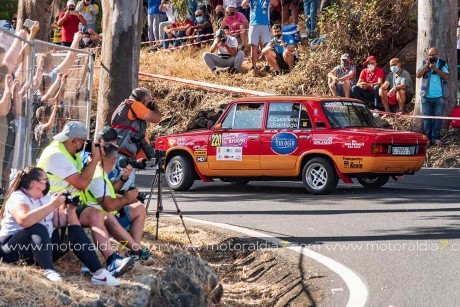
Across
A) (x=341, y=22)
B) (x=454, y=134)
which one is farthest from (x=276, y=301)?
(x=341, y=22)

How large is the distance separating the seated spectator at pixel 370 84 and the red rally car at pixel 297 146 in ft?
17.7

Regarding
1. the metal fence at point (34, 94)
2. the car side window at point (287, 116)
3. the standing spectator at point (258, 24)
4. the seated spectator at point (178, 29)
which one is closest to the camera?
the metal fence at point (34, 94)

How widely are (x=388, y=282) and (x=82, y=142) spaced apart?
330 cm

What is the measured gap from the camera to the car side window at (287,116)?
17.3 metres

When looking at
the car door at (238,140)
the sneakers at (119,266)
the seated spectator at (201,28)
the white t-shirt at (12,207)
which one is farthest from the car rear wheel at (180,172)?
the seated spectator at (201,28)

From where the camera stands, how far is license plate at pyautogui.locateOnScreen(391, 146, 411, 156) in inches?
652

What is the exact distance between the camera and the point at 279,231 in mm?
13375

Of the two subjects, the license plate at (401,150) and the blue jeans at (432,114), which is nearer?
the license plate at (401,150)

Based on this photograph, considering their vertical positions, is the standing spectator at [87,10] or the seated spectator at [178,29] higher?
the standing spectator at [87,10]

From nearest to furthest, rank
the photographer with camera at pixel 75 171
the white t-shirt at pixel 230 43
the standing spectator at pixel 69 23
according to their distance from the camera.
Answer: the photographer with camera at pixel 75 171 → the white t-shirt at pixel 230 43 → the standing spectator at pixel 69 23

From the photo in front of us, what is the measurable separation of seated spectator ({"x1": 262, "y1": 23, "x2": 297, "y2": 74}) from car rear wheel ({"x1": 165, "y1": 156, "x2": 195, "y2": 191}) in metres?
8.29

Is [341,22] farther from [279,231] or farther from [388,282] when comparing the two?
[388,282]

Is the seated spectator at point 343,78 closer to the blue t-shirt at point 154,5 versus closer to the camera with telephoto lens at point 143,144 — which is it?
the blue t-shirt at point 154,5

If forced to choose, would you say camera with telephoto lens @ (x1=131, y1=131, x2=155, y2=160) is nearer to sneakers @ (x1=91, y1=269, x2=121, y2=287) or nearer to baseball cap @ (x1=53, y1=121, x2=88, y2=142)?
baseball cap @ (x1=53, y1=121, x2=88, y2=142)
